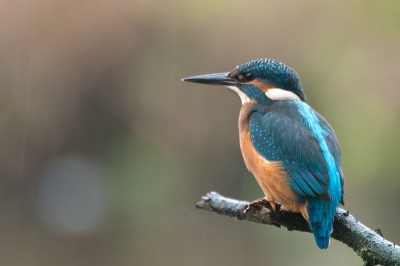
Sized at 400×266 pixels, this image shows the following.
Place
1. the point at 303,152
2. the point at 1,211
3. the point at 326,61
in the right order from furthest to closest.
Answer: the point at 1,211 < the point at 326,61 < the point at 303,152

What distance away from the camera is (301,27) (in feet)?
12.5

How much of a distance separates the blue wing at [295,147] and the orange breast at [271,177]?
0.7 inches

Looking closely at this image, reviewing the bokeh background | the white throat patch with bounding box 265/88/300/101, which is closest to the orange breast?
the white throat patch with bounding box 265/88/300/101

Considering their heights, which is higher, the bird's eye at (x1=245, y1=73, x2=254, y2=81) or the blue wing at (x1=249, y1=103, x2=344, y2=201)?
the bird's eye at (x1=245, y1=73, x2=254, y2=81)

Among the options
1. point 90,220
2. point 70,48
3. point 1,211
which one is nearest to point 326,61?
point 70,48

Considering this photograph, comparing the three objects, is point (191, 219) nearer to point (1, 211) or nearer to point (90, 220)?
point (90, 220)

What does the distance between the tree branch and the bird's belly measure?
5 cm

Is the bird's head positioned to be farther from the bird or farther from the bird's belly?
the bird's belly

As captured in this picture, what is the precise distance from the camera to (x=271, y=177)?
1.53 m

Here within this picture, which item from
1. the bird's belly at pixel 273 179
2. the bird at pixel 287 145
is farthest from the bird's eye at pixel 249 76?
the bird's belly at pixel 273 179

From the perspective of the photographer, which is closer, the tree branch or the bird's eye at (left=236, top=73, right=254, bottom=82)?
the tree branch

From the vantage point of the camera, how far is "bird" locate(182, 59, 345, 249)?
140 centimetres

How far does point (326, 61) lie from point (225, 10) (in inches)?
35.4

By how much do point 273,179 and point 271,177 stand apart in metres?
0.01
